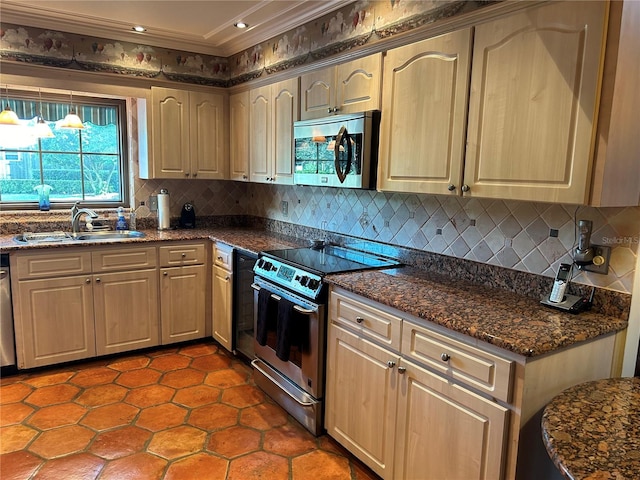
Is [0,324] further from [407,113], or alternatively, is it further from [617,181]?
[617,181]

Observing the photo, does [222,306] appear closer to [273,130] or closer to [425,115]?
[273,130]

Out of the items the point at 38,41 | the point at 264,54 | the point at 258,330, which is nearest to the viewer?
the point at 258,330

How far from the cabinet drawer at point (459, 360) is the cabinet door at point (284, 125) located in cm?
174

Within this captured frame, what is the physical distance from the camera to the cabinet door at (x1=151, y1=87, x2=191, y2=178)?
148 inches

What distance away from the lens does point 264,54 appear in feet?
11.8

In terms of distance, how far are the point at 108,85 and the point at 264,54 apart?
50.3 inches

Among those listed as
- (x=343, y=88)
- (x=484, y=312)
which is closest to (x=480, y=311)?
(x=484, y=312)

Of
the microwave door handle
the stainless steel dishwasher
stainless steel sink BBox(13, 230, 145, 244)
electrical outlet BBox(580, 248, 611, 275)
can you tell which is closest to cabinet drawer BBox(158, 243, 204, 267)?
stainless steel sink BBox(13, 230, 145, 244)

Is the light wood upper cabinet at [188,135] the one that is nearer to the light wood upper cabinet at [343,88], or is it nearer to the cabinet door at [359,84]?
the light wood upper cabinet at [343,88]

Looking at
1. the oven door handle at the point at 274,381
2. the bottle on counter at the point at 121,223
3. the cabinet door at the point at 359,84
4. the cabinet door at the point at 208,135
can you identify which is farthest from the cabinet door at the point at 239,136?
the oven door handle at the point at 274,381

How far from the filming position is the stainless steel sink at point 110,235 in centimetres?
364

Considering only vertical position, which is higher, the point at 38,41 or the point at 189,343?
the point at 38,41

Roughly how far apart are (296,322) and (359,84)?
4.54 ft

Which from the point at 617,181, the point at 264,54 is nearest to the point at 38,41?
the point at 264,54
